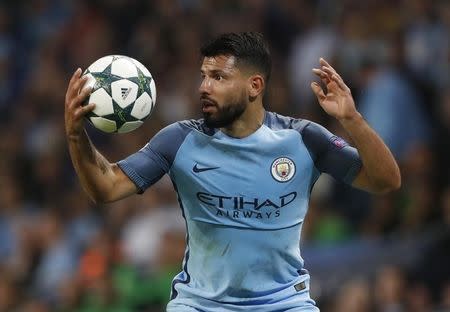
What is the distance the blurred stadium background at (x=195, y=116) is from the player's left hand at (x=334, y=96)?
356cm

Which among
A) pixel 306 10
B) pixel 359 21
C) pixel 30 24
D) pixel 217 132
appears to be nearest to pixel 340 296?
pixel 359 21

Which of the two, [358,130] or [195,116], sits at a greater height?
[358,130]

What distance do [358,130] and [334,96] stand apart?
221 mm

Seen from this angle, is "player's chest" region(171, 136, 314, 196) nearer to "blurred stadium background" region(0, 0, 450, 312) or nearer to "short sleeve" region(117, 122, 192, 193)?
"short sleeve" region(117, 122, 192, 193)

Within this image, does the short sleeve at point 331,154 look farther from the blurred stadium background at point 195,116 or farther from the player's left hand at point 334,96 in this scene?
the blurred stadium background at point 195,116

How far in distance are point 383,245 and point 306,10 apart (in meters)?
4.11

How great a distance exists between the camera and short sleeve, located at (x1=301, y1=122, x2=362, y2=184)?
21.3 feet

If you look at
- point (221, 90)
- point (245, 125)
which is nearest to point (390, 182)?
point (245, 125)

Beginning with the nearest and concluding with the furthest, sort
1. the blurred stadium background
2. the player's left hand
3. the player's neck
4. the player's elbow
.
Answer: the player's left hand, the player's elbow, the player's neck, the blurred stadium background

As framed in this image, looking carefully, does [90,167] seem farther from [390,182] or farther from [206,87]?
[390,182]

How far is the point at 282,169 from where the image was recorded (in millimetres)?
6531

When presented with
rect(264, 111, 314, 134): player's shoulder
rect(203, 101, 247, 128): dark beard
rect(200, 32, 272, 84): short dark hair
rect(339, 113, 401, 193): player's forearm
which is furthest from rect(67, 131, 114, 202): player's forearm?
rect(339, 113, 401, 193): player's forearm

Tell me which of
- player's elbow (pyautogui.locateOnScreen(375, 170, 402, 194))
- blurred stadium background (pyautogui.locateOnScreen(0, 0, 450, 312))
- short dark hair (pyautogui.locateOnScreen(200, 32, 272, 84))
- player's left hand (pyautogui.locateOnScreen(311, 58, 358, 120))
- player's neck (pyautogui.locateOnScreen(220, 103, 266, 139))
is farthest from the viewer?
blurred stadium background (pyautogui.locateOnScreen(0, 0, 450, 312))

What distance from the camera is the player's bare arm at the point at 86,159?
610 centimetres
